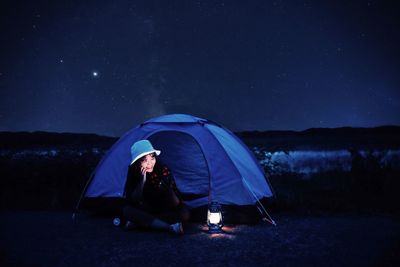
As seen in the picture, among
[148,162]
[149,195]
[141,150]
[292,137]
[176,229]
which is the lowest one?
[176,229]

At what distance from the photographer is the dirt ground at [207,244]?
13.3 ft

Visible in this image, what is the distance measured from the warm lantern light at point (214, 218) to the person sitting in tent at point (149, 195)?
1.31ft

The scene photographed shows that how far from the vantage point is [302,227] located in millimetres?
5641

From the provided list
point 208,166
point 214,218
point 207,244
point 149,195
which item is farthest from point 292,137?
point 207,244

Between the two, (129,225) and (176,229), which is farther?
(129,225)

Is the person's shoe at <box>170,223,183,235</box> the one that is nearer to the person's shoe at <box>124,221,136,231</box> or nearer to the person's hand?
the person's shoe at <box>124,221,136,231</box>

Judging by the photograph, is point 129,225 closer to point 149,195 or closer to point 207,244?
point 149,195

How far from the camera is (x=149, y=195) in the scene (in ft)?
18.0

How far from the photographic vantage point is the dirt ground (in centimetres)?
406

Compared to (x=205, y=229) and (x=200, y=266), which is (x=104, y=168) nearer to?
(x=205, y=229)

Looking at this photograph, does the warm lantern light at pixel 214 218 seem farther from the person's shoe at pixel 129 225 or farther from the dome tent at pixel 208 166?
the person's shoe at pixel 129 225

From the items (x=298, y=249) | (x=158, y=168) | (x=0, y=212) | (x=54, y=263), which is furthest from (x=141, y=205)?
(x=0, y=212)

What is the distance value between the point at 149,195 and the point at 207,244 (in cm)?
122

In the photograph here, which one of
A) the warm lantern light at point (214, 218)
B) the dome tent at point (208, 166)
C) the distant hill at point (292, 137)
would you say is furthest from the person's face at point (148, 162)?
the distant hill at point (292, 137)
